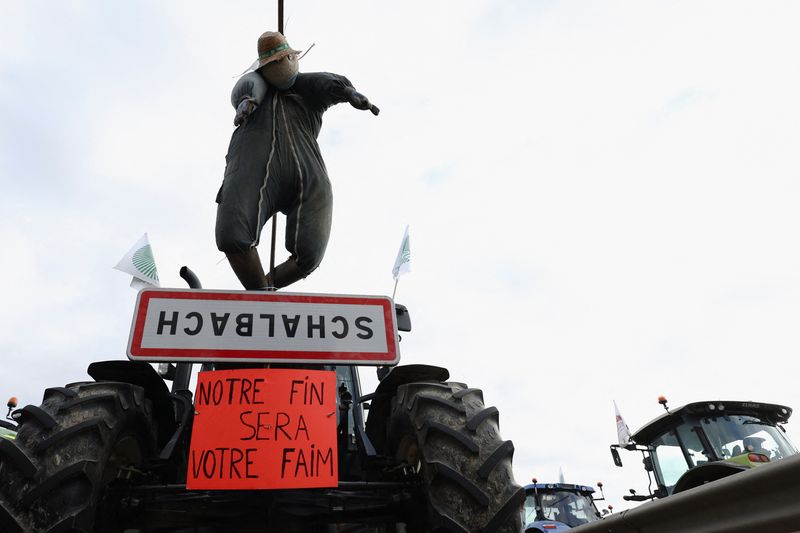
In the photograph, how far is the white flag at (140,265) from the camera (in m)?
5.43

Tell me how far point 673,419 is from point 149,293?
847 centimetres

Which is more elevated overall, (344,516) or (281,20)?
(281,20)

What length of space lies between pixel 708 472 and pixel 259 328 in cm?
586

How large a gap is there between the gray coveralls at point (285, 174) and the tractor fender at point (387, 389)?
2.76 ft

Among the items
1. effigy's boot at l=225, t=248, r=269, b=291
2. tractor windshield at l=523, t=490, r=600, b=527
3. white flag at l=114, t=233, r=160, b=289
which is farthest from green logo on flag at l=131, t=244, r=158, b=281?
tractor windshield at l=523, t=490, r=600, b=527

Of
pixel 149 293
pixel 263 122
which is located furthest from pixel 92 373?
pixel 263 122

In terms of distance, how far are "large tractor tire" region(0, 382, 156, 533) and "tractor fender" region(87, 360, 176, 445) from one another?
8 cm

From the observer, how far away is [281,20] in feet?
12.4

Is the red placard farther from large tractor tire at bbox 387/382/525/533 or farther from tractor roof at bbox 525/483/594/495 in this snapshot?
tractor roof at bbox 525/483/594/495

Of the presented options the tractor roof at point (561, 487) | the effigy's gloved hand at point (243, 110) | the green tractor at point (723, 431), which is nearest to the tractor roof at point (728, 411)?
the green tractor at point (723, 431)

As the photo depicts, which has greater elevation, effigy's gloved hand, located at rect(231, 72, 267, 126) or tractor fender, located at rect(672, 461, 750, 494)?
effigy's gloved hand, located at rect(231, 72, 267, 126)

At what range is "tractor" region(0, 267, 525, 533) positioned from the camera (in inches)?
73.4

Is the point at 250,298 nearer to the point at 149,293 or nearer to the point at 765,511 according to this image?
the point at 149,293

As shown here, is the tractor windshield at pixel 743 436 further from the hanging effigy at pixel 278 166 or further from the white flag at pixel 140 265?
the white flag at pixel 140 265
